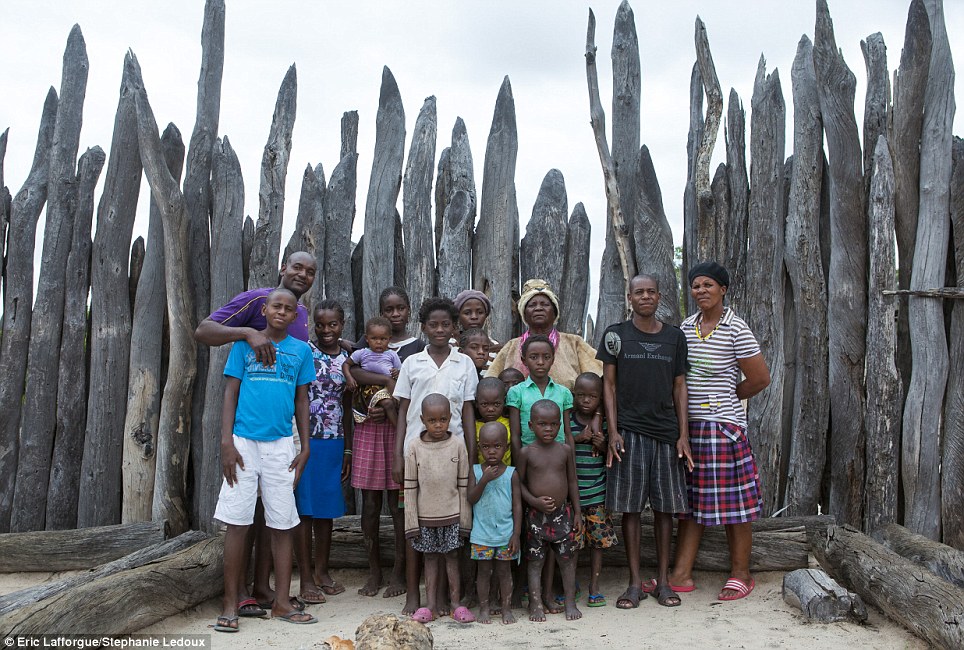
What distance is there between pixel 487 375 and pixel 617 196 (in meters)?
1.96

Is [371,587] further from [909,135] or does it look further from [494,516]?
[909,135]

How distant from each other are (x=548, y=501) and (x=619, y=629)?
774 millimetres

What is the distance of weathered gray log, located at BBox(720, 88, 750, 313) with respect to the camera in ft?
18.3

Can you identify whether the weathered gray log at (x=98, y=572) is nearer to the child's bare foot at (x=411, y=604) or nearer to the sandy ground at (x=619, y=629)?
the sandy ground at (x=619, y=629)

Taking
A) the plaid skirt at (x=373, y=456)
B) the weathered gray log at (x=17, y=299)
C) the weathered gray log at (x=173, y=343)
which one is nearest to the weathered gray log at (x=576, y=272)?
the plaid skirt at (x=373, y=456)

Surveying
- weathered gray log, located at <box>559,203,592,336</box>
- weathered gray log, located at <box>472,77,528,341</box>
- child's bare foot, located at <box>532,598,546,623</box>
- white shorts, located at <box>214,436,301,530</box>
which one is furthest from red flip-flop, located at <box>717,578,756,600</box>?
white shorts, located at <box>214,436,301,530</box>

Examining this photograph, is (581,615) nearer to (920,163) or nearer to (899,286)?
(899,286)

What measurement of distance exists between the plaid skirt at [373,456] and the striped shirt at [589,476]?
3.78 ft

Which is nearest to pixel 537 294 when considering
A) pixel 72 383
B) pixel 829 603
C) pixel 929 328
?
pixel 829 603

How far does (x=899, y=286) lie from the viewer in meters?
5.53

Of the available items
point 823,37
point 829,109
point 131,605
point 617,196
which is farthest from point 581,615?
point 823,37

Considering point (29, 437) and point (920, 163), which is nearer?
point (920, 163)

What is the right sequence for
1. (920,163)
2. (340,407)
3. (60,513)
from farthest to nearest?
1. (60,513)
2. (920,163)
3. (340,407)

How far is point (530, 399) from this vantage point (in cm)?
451
